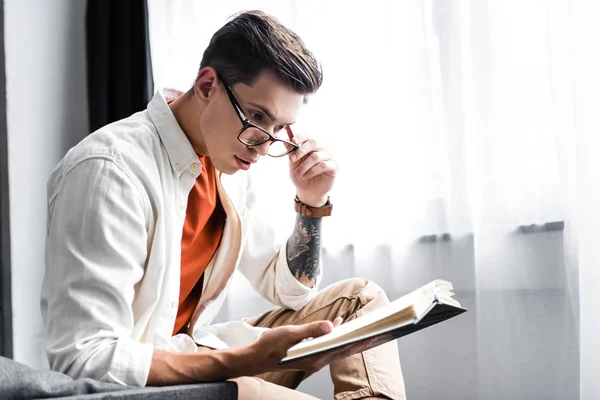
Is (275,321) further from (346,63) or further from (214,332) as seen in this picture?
(346,63)

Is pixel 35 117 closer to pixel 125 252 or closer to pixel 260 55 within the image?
pixel 260 55

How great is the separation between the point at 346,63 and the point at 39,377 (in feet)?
5.27

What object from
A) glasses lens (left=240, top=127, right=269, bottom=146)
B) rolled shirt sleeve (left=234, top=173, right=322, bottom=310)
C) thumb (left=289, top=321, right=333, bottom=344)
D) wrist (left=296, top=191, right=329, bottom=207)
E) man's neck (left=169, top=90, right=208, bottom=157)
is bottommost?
thumb (left=289, top=321, right=333, bottom=344)

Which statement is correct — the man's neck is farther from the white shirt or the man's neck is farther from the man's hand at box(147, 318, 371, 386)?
the man's hand at box(147, 318, 371, 386)

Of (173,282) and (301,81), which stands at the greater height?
(301,81)

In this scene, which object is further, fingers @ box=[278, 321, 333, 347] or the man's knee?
the man's knee

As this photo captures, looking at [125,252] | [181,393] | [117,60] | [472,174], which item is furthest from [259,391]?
[117,60]

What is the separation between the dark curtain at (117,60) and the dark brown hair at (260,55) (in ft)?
3.97

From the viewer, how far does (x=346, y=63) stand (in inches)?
86.6

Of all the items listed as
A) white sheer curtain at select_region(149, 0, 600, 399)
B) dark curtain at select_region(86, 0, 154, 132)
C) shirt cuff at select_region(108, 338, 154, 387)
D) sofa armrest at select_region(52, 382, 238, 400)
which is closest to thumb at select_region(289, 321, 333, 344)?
sofa armrest at select_region(52, 382, 238, 400)

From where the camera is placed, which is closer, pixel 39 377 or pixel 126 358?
pixel 39 377

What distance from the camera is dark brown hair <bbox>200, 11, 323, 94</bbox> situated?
1369 millimetres

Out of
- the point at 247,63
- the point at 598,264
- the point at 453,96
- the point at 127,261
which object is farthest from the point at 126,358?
the point at 453,96

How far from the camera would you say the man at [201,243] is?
1.00 meters
